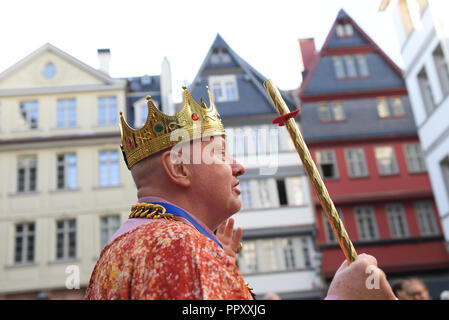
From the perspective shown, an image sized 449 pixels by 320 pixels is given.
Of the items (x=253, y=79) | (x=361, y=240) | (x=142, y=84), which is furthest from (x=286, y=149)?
(x=142, y=84)

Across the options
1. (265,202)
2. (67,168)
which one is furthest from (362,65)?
(67,168)

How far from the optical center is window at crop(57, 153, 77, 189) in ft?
52.7

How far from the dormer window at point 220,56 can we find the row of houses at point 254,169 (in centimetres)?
5

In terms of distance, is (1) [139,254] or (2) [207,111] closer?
(1) [139,254]

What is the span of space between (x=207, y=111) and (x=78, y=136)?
602 inches

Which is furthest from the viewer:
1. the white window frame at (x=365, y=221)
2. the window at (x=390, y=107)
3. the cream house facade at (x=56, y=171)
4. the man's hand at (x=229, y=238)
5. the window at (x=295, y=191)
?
the window at (x=390, y=107)

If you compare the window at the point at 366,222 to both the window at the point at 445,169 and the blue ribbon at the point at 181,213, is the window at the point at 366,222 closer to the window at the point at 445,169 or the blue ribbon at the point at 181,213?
the window at the point at 445,169

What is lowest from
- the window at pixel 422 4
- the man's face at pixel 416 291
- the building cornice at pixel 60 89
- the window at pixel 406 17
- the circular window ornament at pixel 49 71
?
the man's face at pixel 416 291

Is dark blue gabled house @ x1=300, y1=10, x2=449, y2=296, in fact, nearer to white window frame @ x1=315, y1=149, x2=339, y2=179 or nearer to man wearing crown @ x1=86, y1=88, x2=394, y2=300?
white window frame @ x1=315, y1=149, x2=339, y2=179

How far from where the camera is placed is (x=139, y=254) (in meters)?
1.36

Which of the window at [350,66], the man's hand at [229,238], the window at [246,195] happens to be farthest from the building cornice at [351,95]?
the man's hand at [229,238]

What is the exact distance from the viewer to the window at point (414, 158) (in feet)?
59.2

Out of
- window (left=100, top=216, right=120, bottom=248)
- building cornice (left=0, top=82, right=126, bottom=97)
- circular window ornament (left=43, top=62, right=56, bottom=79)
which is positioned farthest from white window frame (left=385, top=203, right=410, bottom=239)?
circular window ornament (left=43, top=62, right=56, bottom=79)
